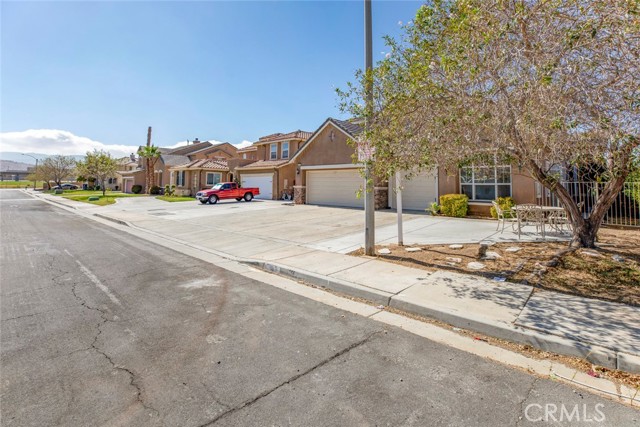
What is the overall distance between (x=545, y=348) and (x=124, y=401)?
14.9 ft

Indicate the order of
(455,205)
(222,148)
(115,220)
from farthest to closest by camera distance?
(222,148), (115,220), (455,205)

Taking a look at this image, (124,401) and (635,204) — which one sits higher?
(635,204)

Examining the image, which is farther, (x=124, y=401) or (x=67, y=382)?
(x=67, y=382)

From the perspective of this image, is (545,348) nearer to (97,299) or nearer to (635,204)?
(97,299)

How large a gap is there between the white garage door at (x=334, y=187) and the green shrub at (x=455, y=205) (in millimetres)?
5823

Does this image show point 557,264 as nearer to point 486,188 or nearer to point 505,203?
point 505,203

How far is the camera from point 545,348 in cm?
370

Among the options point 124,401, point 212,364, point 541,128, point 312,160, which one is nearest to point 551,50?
point 541,128

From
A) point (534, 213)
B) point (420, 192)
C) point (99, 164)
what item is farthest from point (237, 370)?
point (99, 164)

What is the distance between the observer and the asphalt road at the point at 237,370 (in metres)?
2.69

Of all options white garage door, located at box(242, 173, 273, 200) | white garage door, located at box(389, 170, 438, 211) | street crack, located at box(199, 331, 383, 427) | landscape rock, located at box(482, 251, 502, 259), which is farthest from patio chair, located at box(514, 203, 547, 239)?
white garage door, located at box(242, 173, 273, 200)

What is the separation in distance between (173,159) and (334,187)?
1321 inches

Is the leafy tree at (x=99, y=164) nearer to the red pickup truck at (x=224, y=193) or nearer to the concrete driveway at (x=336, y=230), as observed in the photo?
the red pickup truck at (x=224, y=193)

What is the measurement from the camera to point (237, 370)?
3338 millimetres
